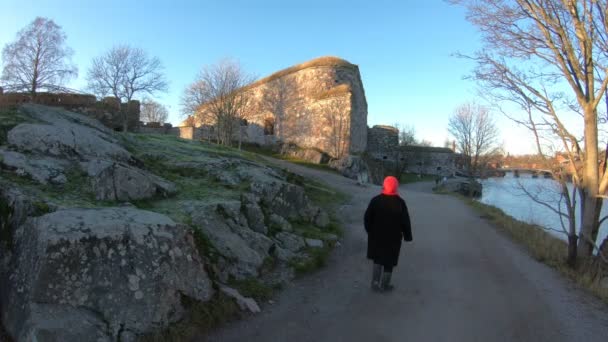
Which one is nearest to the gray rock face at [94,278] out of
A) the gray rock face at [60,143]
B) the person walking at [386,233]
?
the gray rock face at [60,143]

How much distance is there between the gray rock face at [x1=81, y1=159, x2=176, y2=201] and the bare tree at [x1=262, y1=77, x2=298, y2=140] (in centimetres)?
3342

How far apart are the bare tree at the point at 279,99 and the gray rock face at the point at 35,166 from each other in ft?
111

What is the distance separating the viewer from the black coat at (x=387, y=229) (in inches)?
205

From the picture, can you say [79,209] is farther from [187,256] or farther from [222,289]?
[222,289]

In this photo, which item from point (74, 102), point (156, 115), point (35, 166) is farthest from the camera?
point (156, 115)

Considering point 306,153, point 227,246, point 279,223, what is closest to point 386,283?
point 227,246

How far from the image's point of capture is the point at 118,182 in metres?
5.43

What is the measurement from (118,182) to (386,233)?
402cm

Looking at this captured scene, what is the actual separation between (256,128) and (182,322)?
129 feet

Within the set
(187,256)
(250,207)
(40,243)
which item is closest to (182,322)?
(187,256)

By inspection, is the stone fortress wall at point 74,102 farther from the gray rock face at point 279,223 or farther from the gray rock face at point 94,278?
the gray rock face at point 94,278

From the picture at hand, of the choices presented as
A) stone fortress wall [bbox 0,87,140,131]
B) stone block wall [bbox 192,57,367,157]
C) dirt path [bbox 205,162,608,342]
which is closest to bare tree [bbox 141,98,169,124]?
stone block wall [bbox 192,57,367,157]

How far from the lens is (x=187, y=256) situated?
4184 millimetres

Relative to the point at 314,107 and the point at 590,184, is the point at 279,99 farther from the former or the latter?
the point at 590,184
